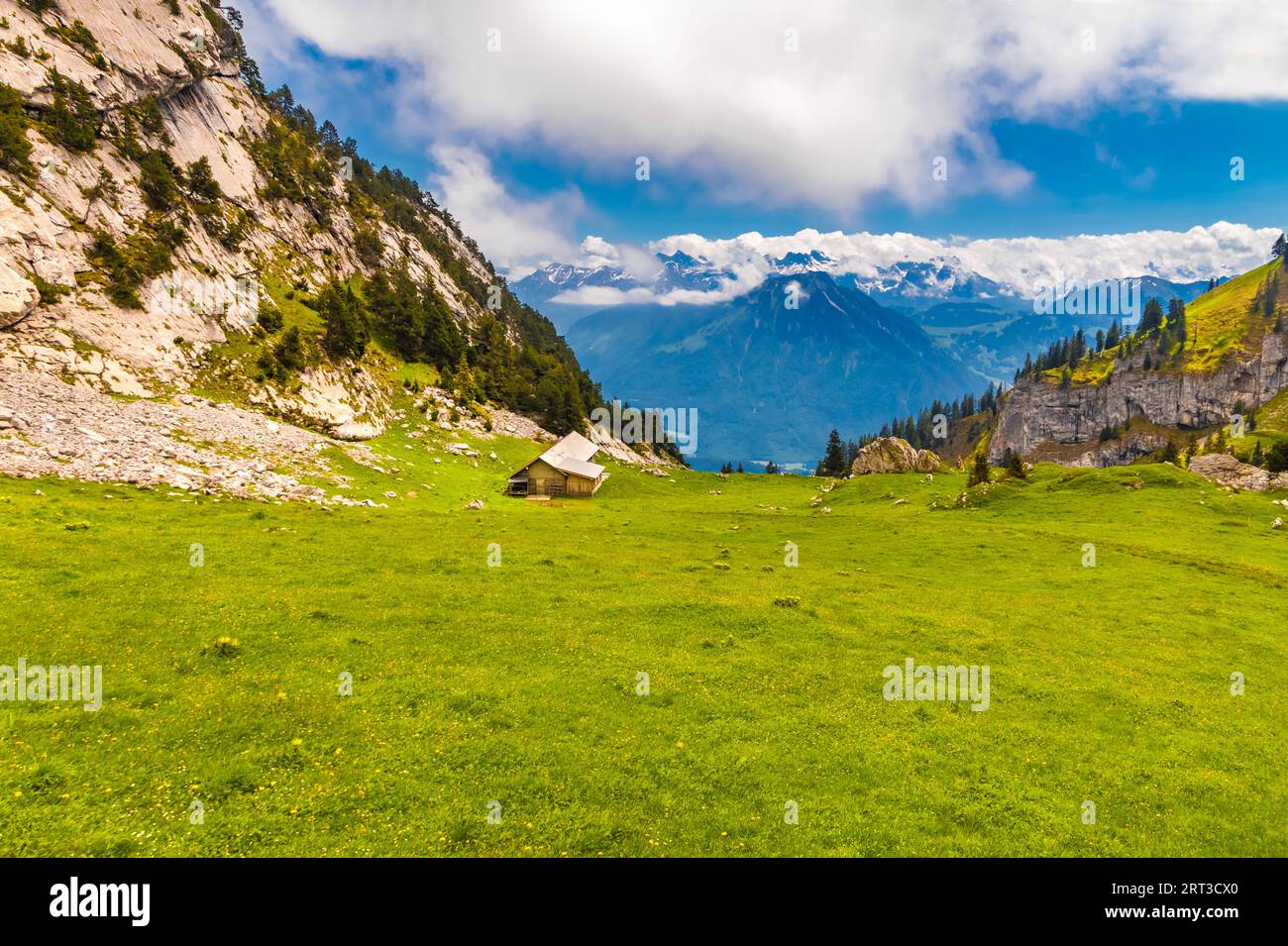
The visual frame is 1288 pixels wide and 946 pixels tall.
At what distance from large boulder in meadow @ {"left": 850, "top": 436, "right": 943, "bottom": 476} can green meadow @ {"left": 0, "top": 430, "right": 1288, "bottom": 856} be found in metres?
57.8

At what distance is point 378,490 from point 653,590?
1500 inches

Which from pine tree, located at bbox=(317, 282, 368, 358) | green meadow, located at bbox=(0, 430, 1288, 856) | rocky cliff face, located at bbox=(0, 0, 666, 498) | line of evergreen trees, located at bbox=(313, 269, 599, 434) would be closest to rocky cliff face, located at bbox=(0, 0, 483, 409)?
rocky cliff face, located at bbox=(0, 0, 666, 498)

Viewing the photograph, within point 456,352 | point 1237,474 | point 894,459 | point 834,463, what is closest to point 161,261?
point 456,352

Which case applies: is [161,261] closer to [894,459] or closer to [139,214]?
[139,214]

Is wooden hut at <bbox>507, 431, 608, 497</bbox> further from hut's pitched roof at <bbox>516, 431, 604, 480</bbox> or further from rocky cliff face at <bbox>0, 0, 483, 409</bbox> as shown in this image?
rocky cliff face at <bbox>0, 0, 483, 409</bbox>

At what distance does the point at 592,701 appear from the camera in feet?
52.9

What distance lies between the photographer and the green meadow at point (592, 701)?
36.0 feet

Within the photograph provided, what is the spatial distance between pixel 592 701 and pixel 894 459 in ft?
293

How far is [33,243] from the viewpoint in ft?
177

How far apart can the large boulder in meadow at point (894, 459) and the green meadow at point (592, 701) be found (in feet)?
190

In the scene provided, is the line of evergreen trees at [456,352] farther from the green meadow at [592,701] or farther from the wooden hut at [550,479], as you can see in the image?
the green meadow at [592,701]
